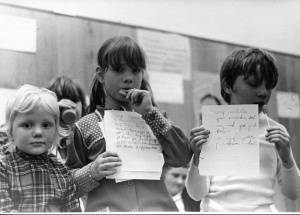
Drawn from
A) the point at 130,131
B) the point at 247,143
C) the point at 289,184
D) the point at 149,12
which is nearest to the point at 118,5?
the point at 149,12

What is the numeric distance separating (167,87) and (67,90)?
1.73 ft

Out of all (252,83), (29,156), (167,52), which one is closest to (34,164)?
(29,156)

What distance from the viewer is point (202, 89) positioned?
181 centimetres

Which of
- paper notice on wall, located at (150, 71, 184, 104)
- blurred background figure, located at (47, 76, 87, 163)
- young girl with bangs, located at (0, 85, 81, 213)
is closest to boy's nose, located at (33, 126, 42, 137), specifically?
young girl with bangs, located at (0, 85, 81, 213)

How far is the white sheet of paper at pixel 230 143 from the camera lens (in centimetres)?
117

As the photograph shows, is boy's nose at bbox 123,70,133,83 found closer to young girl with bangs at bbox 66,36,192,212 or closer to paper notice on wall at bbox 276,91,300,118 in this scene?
young girl with bangs at bbox 66,36,192,212

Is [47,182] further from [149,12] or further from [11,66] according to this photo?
[149,12]

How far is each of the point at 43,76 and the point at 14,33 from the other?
0.15 meters

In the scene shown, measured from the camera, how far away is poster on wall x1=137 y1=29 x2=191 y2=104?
1.77 m

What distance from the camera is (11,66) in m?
1.27

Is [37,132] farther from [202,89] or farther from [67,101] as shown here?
[202,89]

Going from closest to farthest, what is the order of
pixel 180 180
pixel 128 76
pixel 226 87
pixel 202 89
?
pixel 128 76, pixel 226 87, pixel 202 89, pixel 180 180

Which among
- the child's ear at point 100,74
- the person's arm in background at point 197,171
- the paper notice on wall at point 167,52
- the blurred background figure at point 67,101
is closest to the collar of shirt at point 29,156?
the blurred background figure at point 67,101

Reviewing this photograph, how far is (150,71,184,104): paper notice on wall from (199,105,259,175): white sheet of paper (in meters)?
0.65
